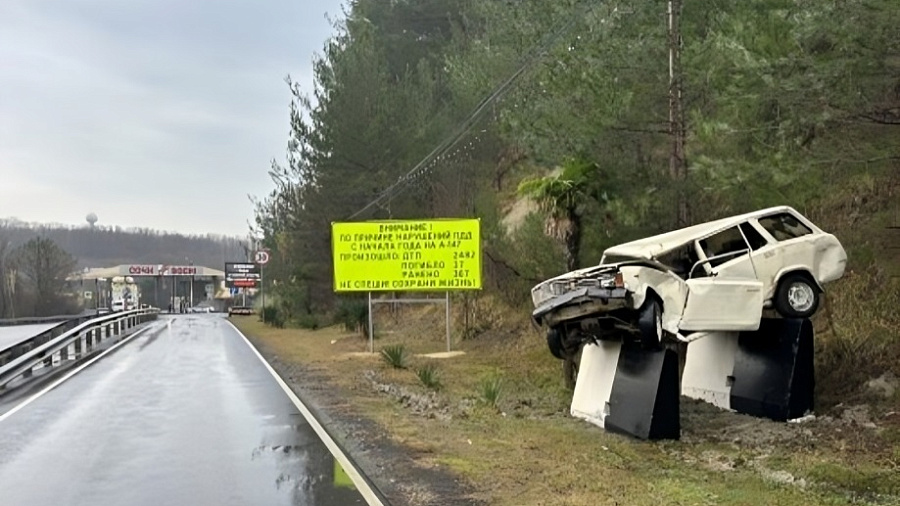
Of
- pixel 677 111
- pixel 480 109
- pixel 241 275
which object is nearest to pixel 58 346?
pixel 480 109

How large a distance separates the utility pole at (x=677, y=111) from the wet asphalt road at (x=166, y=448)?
7.33 meters

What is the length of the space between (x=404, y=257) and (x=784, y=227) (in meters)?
15.6

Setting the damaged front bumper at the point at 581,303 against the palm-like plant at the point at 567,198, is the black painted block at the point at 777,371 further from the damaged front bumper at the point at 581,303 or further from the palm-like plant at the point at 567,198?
the palm-like plant at the point at 567,198

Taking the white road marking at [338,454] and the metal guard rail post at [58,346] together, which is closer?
the white road marking at [338,454]

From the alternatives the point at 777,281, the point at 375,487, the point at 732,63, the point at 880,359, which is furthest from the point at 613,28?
the point at 375,487

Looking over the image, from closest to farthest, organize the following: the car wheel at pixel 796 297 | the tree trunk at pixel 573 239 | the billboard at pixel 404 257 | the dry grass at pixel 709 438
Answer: the dry grass at pixel 709 438, the car wheel at pixel 796 297, the tree trunk at pixel 573 239, the billboard at pixel 404 257

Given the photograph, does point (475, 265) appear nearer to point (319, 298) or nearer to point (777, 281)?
point (777, 281)

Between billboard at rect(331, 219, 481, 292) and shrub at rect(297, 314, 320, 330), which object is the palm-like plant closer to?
billboard at rect(331, 219, 481, 292)

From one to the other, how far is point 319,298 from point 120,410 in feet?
105

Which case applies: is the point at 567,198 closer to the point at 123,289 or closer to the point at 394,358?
the point at 394,358

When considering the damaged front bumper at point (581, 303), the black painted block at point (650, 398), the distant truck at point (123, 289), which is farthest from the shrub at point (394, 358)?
the distant truck at point (123, 289)

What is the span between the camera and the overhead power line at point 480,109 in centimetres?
1762

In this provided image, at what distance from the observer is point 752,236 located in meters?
12.6

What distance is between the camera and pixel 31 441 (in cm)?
1149
